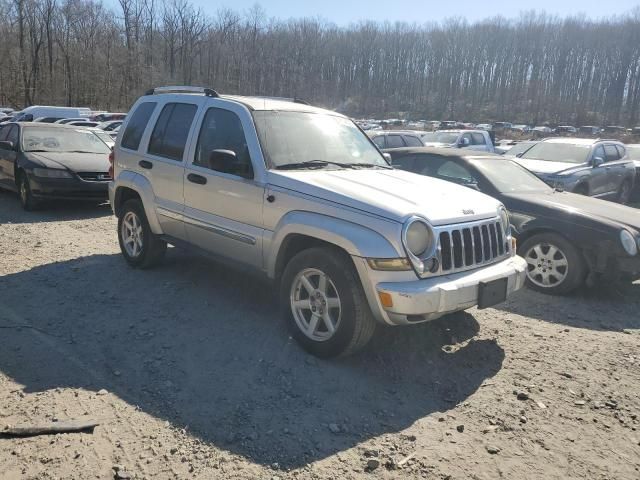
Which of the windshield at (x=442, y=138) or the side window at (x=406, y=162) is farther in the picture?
the windshield at (x=442, y=138)

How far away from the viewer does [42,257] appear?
6.68 meters

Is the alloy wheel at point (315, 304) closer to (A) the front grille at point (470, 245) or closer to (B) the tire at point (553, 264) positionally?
(A) the front grille at point (470, 245)

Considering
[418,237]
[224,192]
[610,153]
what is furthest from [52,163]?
[610,153]

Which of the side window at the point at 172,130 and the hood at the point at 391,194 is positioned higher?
the side window at the point at 172,130

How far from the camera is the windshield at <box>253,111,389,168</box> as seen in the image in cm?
461

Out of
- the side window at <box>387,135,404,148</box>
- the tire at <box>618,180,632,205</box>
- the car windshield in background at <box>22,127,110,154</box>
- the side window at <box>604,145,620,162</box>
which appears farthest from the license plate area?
the side window at <box>387,135,404,148</box>

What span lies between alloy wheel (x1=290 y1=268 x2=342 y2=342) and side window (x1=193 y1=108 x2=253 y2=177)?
107 cm

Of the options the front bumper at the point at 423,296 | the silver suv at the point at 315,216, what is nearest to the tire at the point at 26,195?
the silver suv at the point at 315,216

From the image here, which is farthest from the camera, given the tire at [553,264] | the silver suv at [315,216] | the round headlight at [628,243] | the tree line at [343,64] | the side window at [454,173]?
the tree line at [343,64]

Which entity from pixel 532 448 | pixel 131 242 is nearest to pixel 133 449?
pixel 532 448

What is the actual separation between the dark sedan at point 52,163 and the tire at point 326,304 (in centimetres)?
662

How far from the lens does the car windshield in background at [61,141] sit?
10148mm

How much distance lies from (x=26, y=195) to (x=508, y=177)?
815 centimetres

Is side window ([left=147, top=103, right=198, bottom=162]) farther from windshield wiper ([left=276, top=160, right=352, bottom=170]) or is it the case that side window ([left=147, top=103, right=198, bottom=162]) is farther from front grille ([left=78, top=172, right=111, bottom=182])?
front grille ([left=78, top=172, right=111, bottom=182])
